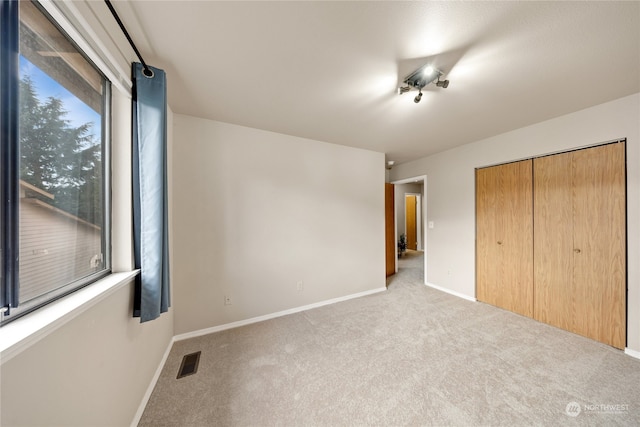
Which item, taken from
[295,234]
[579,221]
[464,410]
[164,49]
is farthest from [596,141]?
[164,49]

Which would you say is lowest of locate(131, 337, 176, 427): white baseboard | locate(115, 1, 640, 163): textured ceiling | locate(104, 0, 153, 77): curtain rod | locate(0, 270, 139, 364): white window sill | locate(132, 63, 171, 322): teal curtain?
locate(131, 337, 176, 427): white baseboard

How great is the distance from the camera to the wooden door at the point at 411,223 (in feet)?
22.9

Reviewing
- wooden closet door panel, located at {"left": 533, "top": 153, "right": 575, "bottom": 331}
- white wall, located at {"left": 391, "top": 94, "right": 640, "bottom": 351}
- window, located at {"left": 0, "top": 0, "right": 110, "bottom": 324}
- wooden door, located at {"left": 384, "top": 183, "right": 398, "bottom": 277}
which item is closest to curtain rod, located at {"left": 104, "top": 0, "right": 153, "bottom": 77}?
window, located at {"left": 0, "top": 0, "right": 110, "bottom": 324}

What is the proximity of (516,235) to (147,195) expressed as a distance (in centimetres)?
381

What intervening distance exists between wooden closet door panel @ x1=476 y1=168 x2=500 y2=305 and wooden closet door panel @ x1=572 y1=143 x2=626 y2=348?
722 millimetres

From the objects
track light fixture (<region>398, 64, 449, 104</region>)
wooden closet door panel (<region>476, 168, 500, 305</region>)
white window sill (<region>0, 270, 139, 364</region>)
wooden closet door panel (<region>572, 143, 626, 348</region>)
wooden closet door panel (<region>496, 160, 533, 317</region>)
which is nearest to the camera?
white window sill (<region>0, 270, 139, 364</region>)

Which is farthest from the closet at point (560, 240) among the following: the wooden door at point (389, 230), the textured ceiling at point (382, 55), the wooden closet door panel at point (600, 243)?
the wooden door at point (389, 230)

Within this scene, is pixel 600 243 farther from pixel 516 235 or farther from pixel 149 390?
pixel 149 390

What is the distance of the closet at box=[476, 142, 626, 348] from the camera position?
6.57 ft

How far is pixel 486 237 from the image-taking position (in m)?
2.95

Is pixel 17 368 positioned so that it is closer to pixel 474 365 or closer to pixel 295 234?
pixel 295 234

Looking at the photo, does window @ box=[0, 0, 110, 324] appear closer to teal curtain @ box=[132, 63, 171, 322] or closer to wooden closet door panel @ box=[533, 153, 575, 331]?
teal curtain @ box=[132, 63, 171, 322]

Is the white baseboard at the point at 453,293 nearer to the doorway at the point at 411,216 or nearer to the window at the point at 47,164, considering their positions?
the doorway at the point at 411,216

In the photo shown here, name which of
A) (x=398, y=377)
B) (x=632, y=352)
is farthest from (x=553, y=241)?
(x=398, y=377)
